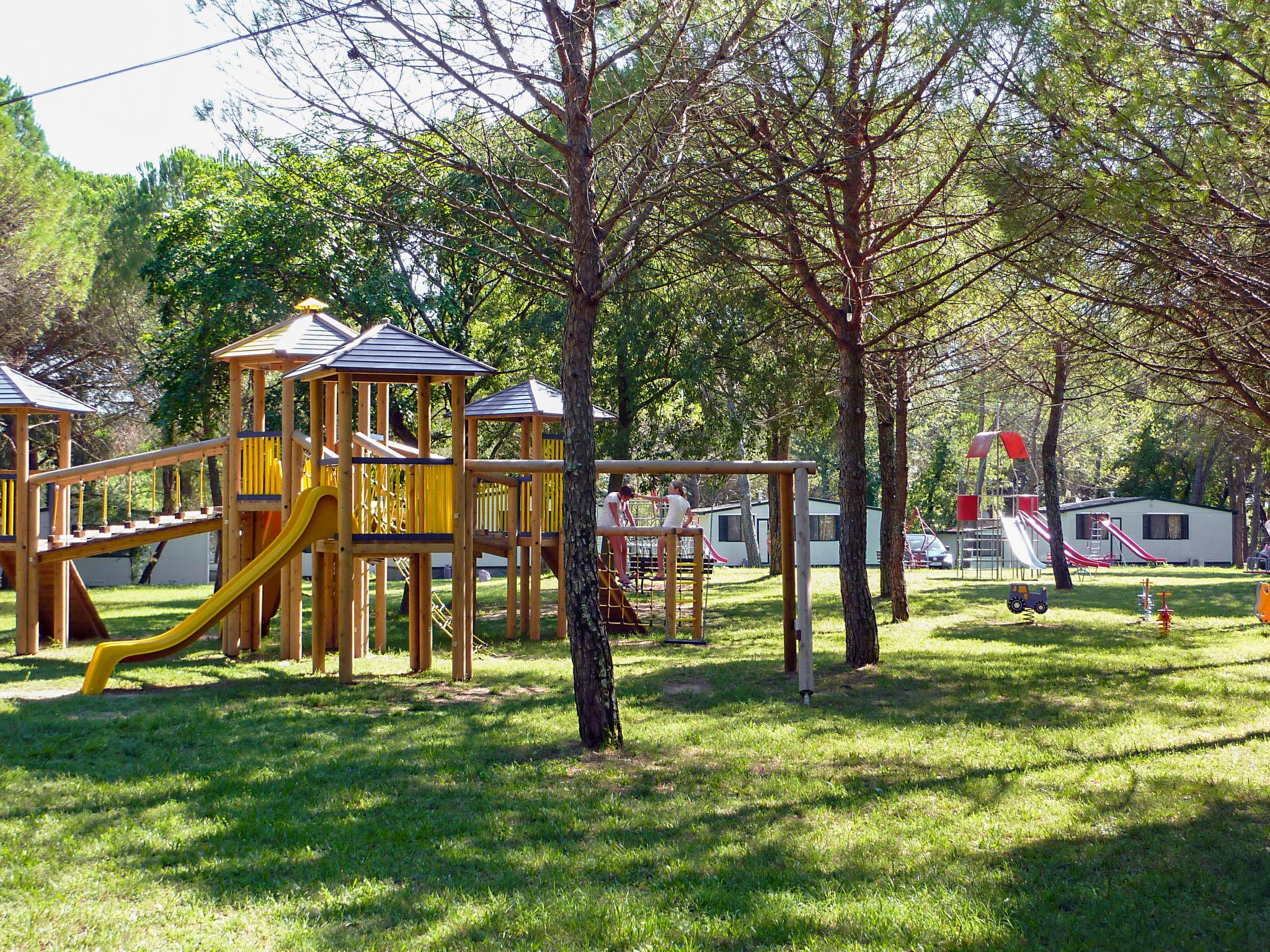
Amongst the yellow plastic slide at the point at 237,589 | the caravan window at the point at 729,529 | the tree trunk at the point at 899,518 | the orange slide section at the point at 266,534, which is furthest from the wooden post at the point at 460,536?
the caravan window at the point at 729,529

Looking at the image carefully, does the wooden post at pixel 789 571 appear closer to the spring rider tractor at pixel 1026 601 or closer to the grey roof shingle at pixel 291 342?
the grey roof shingle at pixel 291 342

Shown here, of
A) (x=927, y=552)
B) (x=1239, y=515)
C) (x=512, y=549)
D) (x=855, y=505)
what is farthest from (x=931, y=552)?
(x=855, y=505)

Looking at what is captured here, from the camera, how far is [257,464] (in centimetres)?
1177

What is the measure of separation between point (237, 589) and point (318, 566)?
108 cm

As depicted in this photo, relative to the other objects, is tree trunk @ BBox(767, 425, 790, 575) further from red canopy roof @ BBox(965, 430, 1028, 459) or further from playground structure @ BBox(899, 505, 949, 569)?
playground structure @ BBox(899, 505, 949, 569)

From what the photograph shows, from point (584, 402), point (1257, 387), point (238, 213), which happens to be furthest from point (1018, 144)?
point (238, 213)

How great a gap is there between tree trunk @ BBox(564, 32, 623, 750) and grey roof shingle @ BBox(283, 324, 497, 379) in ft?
9.93

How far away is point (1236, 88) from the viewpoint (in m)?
6.43

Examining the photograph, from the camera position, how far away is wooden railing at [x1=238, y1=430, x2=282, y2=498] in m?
11.7

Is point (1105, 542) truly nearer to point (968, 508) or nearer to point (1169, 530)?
point (1169, 530)

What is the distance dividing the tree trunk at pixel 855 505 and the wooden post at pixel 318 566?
16.7 ft

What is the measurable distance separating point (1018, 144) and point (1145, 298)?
207 cm

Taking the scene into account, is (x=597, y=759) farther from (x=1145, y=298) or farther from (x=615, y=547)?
(x=615, y=547)

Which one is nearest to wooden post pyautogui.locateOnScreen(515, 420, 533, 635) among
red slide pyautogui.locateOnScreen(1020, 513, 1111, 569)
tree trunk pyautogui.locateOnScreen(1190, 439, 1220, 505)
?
red slide pyautogui.locateOnScreen(1020, 513, 1111, 569)
